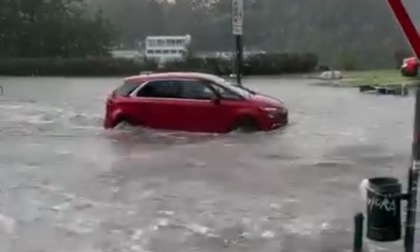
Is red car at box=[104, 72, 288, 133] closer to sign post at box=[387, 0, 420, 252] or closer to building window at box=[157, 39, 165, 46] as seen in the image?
sign post at box=[387, 0, 420, 252]

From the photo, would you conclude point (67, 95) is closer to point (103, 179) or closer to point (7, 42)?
point (103, 179)

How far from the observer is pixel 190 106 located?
20766 mm

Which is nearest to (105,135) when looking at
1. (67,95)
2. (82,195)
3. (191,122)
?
(191,122)

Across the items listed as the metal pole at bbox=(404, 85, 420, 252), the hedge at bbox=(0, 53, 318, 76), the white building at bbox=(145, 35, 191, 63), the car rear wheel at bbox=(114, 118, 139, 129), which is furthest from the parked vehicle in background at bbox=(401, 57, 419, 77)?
the white building at bbox=(145, 35, 191, 63)

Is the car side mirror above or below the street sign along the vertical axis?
below

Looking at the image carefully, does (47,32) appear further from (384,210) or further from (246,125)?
(384,210)

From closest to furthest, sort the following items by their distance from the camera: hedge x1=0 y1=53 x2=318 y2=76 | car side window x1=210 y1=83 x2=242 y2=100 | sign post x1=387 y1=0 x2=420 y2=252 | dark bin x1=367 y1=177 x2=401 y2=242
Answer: sign post x1=387 y1=0 x2=420 y2=252 < dark bin x1=367 y1=177 x2=401 y2=242 < car side window x1=210 y1=83 x2=242 y2=100 < hedge x1=0 y1=53 x2=318 y2=76

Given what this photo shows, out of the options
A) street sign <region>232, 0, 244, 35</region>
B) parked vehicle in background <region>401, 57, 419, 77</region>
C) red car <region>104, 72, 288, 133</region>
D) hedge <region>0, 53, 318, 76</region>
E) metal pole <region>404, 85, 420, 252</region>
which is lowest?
hedge <region>0, 53, 318, 76</region>

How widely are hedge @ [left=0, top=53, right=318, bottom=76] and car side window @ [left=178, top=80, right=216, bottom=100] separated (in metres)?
30.4

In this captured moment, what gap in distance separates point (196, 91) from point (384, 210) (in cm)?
1390

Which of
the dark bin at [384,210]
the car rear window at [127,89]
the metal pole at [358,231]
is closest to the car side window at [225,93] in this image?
the car rear window at [127,89]

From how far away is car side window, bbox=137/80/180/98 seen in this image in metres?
21.2

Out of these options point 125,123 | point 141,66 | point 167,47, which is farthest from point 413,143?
point 167,47

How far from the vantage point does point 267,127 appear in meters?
20.7
